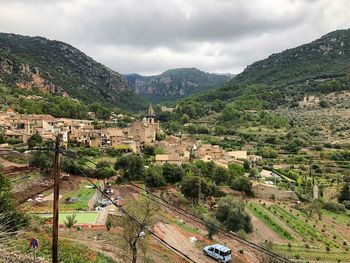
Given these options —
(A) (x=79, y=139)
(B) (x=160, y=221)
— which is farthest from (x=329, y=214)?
(A) (x=79, y=139)

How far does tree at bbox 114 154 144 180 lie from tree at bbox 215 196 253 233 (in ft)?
49.2

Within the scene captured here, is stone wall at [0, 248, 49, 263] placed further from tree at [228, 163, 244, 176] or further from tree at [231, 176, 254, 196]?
tree at [228, 163, 244, 176]

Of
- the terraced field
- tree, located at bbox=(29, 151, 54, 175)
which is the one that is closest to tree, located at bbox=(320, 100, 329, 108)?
the terraced field

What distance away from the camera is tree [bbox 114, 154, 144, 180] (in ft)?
136

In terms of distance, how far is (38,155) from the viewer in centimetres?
3488

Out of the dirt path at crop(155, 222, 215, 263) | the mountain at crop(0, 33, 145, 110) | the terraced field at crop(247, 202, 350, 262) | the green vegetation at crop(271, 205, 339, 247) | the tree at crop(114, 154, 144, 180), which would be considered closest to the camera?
the dirt path at crop(155, 222, 215, 263)

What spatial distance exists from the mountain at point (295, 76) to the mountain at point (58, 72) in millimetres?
38711

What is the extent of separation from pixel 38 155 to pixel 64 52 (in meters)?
121

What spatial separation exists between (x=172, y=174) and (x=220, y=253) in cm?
2089

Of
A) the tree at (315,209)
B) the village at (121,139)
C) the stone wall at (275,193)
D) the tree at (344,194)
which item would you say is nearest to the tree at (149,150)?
the village at (121,139)

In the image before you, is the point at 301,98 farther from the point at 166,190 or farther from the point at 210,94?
the point at 166,190

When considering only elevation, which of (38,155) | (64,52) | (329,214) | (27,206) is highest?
(64,52)

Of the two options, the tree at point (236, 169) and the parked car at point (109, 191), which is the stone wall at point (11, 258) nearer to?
the parked car at point (109, 191)

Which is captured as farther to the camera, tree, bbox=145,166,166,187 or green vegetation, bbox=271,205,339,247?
tree, bbox=145,166,166,187
